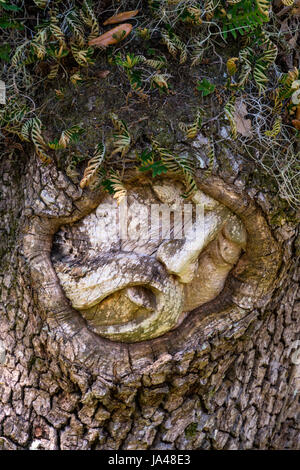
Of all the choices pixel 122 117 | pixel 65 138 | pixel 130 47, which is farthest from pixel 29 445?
pixel 130 47

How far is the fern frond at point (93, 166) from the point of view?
69.4 inches

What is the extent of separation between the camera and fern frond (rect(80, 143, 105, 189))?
69.4 inches

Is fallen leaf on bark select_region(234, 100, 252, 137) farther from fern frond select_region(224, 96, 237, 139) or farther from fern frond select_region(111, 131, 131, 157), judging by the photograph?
fern frond select_region(111, 131, 131, 157)

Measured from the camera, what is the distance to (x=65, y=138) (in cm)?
180

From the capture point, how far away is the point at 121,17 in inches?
73.2

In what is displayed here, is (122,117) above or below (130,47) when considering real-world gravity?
below

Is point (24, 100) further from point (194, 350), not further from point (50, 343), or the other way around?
point (194, 350)

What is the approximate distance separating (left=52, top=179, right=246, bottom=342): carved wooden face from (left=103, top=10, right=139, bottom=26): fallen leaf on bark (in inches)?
26.2

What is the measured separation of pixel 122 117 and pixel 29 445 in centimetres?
142

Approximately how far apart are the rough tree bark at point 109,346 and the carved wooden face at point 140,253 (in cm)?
5

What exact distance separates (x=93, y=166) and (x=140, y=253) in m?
0.40

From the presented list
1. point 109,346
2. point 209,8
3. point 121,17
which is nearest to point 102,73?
point 121,17

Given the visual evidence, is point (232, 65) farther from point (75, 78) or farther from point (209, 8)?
point (75, 78)

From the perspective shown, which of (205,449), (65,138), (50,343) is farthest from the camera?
(205,449)
